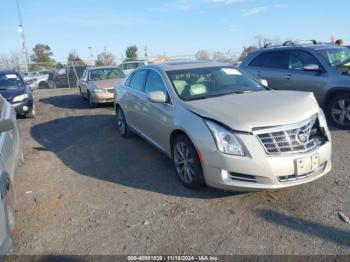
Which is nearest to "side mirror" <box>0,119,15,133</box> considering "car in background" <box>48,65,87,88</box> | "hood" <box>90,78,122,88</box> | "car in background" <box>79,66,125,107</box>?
"car in background" <box>79,66,125,107</box>

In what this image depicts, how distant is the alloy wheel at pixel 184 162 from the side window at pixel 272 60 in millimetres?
4338

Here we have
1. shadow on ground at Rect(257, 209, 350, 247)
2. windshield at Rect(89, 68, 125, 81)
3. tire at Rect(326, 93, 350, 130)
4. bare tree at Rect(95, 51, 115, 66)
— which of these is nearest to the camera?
shadow on ground at Rect(257, 209, 350, 247)

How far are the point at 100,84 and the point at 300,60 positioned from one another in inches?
270

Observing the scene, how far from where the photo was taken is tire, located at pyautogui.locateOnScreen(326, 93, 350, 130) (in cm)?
644

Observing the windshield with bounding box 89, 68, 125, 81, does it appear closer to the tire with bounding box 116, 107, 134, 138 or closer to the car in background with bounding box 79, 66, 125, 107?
the car in background with bounding box 79, 66, 125, 107

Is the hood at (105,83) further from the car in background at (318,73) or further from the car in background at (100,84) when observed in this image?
the car in background at (318,73)

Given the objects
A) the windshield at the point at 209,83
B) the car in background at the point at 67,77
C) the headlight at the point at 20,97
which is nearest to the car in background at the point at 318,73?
the windshield at the point at 209,83

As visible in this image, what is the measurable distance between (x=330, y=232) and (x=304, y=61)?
15.7 ft

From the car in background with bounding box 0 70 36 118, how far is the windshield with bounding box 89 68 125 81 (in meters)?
2.69

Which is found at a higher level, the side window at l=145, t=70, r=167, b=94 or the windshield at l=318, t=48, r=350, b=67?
the windshield at l=318, t=48, r=350, b=67

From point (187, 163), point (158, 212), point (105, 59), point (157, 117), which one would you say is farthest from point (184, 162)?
point (105, 59)

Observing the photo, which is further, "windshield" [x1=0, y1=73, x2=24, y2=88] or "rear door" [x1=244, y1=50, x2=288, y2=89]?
"windshield" [x1=0, y1=73, x2=24, y2=88]

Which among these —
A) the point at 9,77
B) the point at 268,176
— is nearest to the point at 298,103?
the point at 268,176

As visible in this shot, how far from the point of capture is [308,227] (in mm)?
3320
